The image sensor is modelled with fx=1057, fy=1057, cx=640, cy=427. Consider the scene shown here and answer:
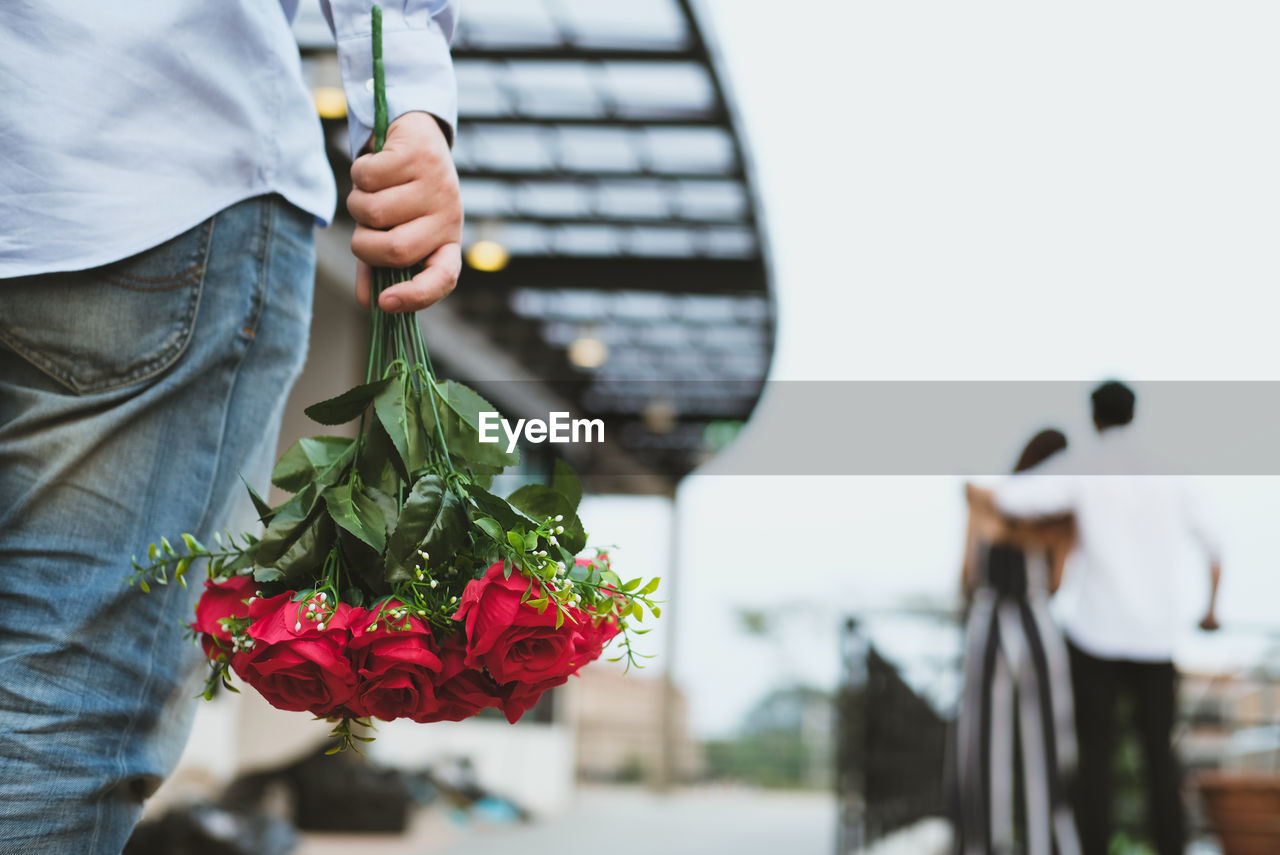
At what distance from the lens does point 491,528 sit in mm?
742

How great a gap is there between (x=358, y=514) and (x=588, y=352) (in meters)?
12.0

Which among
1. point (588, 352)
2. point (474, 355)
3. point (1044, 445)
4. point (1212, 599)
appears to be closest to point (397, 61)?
point (1044, 445)

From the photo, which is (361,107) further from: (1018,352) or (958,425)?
(1018,352)

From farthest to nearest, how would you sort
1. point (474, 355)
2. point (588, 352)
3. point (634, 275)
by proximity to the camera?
1. point (588, 352)
2. point (474, 355)
3. point (634, 275)

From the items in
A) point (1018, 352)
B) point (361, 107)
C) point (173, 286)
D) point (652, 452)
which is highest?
point (652, 452)

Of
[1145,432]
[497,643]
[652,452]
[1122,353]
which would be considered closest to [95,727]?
[497,643]

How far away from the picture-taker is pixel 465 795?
860 centimetres

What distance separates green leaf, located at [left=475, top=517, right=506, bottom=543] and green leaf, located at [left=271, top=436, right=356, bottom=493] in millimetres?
131

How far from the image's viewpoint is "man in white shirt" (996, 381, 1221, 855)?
300cm

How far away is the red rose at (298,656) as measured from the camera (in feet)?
2.30

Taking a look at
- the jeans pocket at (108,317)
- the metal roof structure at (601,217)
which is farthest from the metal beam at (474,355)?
the jeans pocket at (108,317)

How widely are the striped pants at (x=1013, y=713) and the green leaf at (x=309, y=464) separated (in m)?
2.71

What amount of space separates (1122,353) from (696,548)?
11582mm

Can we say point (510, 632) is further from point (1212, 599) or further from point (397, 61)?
point (1212, 599)
